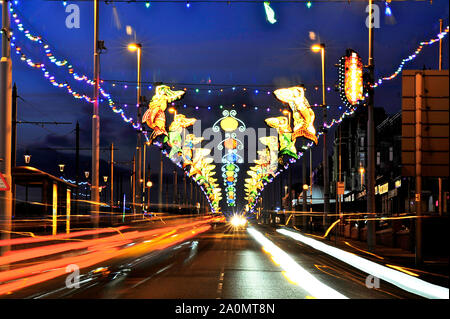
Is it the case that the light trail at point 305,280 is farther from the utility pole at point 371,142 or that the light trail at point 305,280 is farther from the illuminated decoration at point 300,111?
the illuminated decoration at point 300,111

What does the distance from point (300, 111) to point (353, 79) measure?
356 inches

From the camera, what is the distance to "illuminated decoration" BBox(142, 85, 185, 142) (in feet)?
131

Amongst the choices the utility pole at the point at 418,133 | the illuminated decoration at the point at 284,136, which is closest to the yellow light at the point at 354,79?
the utility pole at the point at 418,133

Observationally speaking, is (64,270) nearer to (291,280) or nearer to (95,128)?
(291,280)

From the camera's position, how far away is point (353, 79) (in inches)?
1168

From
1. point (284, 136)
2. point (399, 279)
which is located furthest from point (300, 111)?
point (399, 279)

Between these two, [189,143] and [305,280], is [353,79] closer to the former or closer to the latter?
[305,280]

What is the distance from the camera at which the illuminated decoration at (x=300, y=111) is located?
1502 inches

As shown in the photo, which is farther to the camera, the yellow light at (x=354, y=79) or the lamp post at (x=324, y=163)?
the lamp post at (x=324, y=163)

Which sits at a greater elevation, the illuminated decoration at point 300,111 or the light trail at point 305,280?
the illuminated decoration at point 300,111

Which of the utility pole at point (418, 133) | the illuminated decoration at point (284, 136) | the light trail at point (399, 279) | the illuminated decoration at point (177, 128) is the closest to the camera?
the light trail at point (399, 279)

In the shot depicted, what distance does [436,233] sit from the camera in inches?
966

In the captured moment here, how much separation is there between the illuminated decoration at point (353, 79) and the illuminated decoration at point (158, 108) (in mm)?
13689

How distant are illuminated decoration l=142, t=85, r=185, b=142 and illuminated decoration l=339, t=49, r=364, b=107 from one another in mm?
13689
